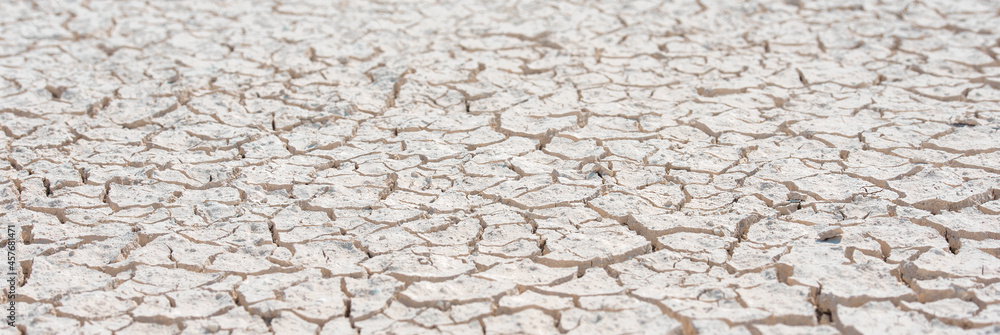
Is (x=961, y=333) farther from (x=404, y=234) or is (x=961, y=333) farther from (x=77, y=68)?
(x=77, y=68)

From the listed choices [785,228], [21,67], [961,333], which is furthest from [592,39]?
[21,67]

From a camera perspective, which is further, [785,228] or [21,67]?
[21,67]

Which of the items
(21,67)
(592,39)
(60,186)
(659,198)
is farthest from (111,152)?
(592,39)

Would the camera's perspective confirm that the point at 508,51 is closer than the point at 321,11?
Yes

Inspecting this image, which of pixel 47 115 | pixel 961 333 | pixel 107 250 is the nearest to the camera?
pixel 961 333

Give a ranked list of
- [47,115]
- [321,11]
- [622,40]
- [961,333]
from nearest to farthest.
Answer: [961,333]
[47,115]
[622,40]
[321,11]

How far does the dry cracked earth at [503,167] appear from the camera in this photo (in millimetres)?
2307

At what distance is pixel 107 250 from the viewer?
2576mm

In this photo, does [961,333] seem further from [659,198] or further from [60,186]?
[60,186]

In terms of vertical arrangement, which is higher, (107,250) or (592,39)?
(592,39)

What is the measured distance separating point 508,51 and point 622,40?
24.6 inches

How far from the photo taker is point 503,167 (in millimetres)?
3102

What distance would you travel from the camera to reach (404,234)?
105 inches

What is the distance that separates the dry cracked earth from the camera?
7.57 ft
